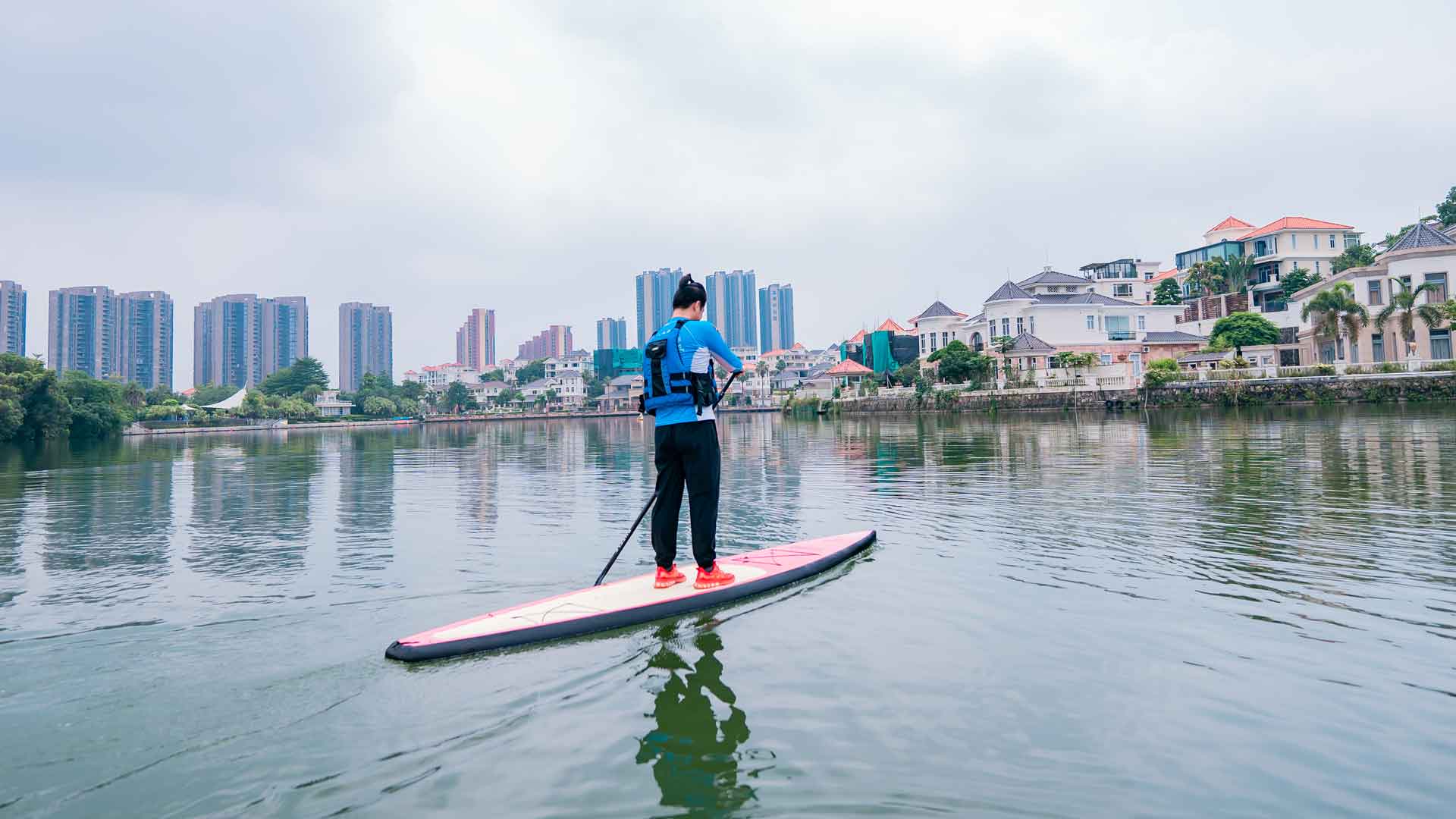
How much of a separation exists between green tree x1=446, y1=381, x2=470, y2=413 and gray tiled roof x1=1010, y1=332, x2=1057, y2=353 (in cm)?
10406

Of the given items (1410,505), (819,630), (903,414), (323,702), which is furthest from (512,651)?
(903,414)

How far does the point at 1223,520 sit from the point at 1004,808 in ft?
25.4

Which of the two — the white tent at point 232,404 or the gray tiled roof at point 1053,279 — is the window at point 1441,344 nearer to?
the gray tiled roof at point 1053,279

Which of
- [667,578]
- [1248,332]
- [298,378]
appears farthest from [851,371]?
[298,378]

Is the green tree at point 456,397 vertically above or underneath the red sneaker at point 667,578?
above

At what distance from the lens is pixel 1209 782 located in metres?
3.24

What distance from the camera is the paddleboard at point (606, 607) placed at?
16.2ft

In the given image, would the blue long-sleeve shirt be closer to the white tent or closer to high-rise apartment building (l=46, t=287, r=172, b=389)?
the white tent

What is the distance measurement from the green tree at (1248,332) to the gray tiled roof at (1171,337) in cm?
532

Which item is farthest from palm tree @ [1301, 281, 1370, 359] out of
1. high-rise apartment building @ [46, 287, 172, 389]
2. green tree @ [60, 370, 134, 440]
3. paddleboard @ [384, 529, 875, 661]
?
high-rise apartment building @ [46, 287, 172, 389]

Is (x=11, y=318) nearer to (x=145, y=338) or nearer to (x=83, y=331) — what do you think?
(x=83, y=331)

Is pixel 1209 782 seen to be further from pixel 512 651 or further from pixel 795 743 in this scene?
pixel 512 651

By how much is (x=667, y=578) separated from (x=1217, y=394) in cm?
4745

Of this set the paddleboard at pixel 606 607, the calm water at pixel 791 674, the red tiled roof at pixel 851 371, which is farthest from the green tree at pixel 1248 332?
the paddleboard at pixel 606 607
